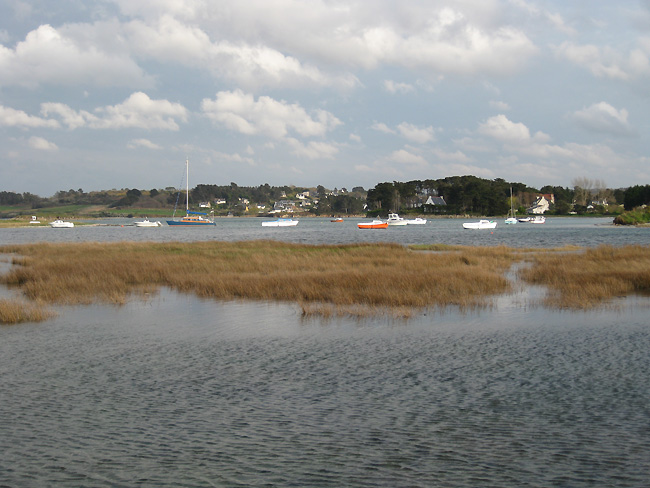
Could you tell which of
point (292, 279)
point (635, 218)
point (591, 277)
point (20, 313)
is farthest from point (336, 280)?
point (635, 218)

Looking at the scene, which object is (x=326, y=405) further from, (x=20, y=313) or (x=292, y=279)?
(x=292, y=279)

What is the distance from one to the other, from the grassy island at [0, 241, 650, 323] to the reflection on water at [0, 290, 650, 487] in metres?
4.70

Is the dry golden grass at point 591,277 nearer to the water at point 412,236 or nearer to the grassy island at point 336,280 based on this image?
the grassy island at point 336,280

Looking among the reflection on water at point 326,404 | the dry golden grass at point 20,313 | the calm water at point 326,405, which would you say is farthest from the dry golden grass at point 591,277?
the dry golden grass at point 20,313

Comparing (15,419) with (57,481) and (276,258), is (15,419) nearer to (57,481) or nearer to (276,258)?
(57,481)

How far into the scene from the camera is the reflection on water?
9078 mm

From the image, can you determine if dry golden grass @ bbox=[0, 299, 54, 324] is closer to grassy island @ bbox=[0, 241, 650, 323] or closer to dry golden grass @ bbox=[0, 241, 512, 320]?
grassy island @ bbox=[0, 241, 650, 323]

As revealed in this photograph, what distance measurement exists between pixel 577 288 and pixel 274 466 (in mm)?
22529

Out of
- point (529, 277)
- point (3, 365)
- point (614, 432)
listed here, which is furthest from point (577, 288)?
point (3, 365)

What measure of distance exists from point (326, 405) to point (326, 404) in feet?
0.21

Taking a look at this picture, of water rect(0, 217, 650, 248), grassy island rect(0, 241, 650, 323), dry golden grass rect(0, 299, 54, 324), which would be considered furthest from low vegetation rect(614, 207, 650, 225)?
dry golden grass rect(0, 299, 54, 324)

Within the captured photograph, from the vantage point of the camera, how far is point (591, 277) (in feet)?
101

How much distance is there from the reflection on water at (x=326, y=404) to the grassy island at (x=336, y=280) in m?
4.70

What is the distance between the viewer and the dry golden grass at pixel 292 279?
26109mm
